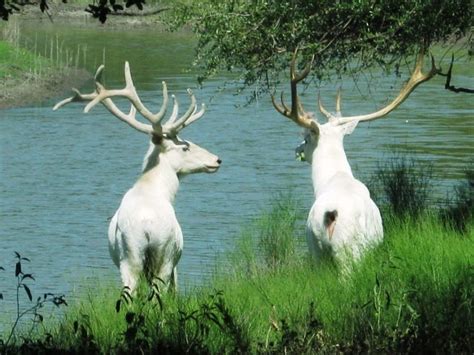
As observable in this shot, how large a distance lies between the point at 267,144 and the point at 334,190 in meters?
18.1

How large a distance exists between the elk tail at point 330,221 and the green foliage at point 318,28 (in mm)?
4029

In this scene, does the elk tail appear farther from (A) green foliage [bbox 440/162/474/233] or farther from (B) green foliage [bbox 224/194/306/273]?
(B) green foliage [bbox 224/194/306/273]

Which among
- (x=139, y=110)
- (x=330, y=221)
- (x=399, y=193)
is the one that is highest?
(x=139, y=110)

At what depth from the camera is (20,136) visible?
3050cm

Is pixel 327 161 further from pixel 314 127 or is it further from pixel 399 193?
pixel 399 193

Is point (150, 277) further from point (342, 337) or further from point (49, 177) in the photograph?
point (49, 177)

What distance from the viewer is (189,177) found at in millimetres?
24156

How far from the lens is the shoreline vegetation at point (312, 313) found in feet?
24.7

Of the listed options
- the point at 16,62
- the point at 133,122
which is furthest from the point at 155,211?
the point at 16,62

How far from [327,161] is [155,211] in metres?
2.05

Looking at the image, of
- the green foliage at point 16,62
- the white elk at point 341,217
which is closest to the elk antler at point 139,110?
the white elk at point 341,217

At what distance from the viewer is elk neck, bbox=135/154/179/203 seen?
1078 cm

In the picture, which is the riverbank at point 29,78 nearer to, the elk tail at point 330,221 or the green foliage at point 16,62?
the green foliage at point 16,62

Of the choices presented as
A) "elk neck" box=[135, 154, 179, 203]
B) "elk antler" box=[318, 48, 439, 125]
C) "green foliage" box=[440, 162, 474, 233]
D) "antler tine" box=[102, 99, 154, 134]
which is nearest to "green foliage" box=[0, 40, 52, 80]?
"green foliage" box=[440, 162, 474, 233]
